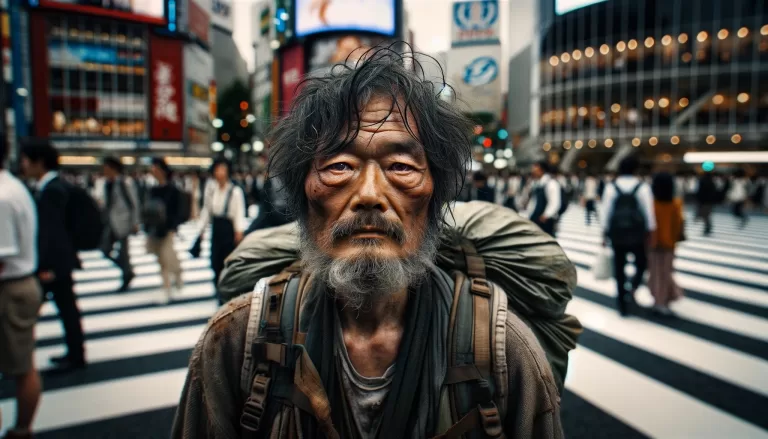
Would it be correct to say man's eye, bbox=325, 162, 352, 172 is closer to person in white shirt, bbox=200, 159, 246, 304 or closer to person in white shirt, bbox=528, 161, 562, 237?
person in white shirt, bbox=200, 159, 246, 304

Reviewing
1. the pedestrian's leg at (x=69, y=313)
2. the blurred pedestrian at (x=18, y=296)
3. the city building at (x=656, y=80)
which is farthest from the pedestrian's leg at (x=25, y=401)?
the city building at (x=656, y=80)

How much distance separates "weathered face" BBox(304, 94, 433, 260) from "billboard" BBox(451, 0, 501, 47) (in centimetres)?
5817

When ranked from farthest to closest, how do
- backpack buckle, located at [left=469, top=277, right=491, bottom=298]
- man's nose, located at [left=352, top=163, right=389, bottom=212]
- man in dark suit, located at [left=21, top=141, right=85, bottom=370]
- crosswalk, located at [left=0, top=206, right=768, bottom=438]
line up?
man in dark suit, located at [left=21, top=141, right=85, bottom=370], crosswalk, located at [left=0, top=206, right=768, bottom=438], backpack buckle, located at [left=469, top=277, right=491, bottom=298], man's nose, located at [left=352, top=163, right=389, bottom=212]

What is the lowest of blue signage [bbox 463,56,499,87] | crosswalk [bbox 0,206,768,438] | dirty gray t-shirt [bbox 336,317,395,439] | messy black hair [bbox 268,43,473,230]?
crosswalk [bbox 0,206,768,438]

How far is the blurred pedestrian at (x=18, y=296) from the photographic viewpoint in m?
2.85

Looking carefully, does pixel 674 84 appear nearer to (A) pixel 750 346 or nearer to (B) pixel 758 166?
(B) pixel 758 166

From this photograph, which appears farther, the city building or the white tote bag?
the city building

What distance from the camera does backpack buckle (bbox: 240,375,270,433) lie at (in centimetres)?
124

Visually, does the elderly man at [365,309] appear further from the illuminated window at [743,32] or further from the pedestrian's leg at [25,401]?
the illuminated window at [743,32]

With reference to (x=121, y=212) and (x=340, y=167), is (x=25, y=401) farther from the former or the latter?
(x=121, y=212)

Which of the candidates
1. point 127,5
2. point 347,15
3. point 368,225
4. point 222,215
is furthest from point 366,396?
point 127,5

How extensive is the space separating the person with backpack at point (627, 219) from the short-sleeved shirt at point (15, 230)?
583 centimetres

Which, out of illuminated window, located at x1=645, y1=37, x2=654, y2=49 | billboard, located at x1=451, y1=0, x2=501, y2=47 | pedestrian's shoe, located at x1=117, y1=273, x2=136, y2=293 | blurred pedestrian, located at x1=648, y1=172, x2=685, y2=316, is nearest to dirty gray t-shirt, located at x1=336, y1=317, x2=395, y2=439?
blurred pedestrian, located at x1=648, y1=172, x2=685, y2=316

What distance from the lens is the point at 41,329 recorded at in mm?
5422
